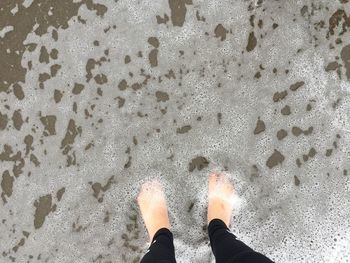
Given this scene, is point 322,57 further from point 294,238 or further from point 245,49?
point 294,238

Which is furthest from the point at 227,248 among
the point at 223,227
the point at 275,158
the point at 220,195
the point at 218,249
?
the point at 275,158

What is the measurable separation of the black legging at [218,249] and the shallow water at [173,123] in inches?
6.2

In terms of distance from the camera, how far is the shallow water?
Answer: 1663mm

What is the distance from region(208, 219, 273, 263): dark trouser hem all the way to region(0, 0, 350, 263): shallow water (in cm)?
16

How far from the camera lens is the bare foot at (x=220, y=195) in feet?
5.43

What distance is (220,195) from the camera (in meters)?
1.67

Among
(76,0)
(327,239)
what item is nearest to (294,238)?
(327,239)

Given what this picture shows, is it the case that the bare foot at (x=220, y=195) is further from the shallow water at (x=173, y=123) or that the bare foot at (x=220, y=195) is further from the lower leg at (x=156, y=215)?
the lower leg at (x=156, y=215)

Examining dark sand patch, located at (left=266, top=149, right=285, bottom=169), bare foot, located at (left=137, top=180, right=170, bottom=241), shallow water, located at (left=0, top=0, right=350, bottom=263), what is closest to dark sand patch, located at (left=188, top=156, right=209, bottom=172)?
shallow water, located at (left=0, top=0, right=350, bottom=263)

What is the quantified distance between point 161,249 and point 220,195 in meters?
0.36

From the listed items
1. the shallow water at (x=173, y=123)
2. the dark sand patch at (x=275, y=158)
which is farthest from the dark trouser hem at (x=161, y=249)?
the dark sand patch at (x=275, y=158)

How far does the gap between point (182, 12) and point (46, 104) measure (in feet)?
2.30

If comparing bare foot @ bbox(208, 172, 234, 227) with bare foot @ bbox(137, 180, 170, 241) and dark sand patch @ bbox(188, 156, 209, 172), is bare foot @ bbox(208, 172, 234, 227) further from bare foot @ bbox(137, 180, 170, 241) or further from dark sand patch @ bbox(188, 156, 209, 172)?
bare foot @ bbox(137, 180, 170, 241)

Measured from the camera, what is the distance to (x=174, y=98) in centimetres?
168
